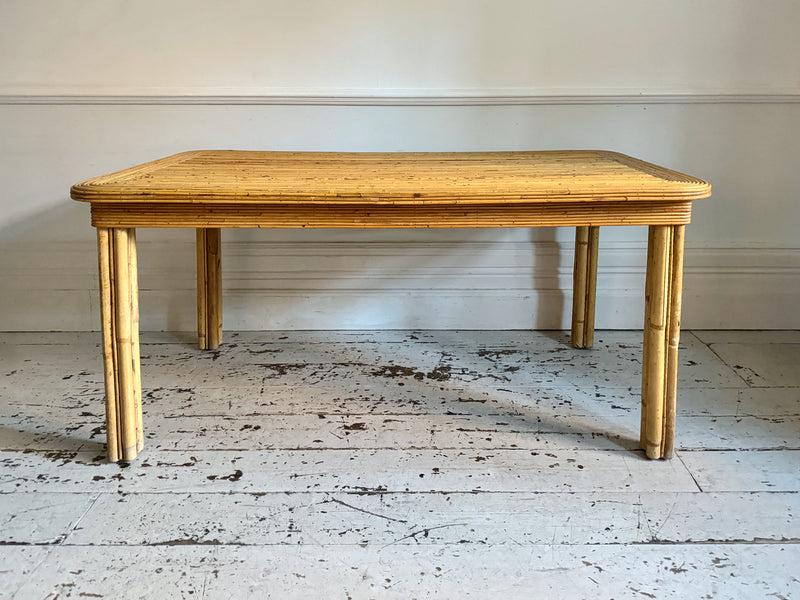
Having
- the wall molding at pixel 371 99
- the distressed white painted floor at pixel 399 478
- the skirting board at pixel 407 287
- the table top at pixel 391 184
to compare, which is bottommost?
the distressed white painted floor at pixel 399 478

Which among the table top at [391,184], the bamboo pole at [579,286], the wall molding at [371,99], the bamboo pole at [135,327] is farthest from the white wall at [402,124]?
the bamboo pole at [135,327]

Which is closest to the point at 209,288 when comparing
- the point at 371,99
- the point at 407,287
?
the point at 407,287

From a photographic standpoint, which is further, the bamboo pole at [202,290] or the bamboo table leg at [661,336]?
the bamboo pole at [202,290]

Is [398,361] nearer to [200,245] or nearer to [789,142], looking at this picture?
[200,245]

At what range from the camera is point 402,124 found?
2.46m

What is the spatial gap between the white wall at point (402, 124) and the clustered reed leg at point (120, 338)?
925 millimetres

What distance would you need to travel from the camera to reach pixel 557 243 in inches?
Answer: 100

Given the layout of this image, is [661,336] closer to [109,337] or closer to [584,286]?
[584,286]

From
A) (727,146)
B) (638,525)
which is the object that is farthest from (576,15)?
(638,525)

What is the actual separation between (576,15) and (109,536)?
6.23 ft

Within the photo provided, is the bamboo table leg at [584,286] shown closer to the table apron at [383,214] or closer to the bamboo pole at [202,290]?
the table apron at [383,214]

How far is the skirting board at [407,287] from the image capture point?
2533mm

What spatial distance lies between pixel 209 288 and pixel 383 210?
3.05 feet

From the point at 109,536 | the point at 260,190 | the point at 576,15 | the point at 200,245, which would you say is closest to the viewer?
the point at 109,536
